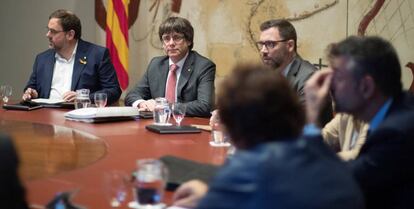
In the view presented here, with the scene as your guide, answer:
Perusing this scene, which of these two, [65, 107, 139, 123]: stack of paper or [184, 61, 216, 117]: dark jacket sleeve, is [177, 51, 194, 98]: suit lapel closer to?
[184, 61, 216, 117]: dark jacket sleeve

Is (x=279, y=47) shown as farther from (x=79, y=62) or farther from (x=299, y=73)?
(x=79, y=62)

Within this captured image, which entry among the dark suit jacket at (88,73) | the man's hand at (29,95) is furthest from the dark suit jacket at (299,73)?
the man's hand at (29,95)

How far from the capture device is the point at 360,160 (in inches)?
63.3

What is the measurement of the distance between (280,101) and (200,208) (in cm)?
29

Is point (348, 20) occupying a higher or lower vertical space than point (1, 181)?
higher


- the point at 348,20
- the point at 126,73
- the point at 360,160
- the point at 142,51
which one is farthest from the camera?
the point at 142,51

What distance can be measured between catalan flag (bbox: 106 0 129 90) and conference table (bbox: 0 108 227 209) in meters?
1.96

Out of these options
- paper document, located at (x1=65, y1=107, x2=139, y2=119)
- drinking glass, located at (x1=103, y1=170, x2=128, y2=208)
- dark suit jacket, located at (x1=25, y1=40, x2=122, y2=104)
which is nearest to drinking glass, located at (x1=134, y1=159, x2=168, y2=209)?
drinking glass, located at (x1=103, y1=170, x2=128, y2=208)

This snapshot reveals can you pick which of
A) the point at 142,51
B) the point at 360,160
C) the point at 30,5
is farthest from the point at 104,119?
the point at 30,5

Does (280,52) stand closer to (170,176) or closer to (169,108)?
(169,108)

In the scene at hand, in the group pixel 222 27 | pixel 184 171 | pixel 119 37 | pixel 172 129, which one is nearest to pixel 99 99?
pixel 172 129

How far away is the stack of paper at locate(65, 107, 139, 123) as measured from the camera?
3029 mm

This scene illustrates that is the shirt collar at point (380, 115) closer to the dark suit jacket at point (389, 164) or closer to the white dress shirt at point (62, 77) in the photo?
the dark suit jacket at point (389, 164)

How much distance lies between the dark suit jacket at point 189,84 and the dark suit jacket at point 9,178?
2393mm
